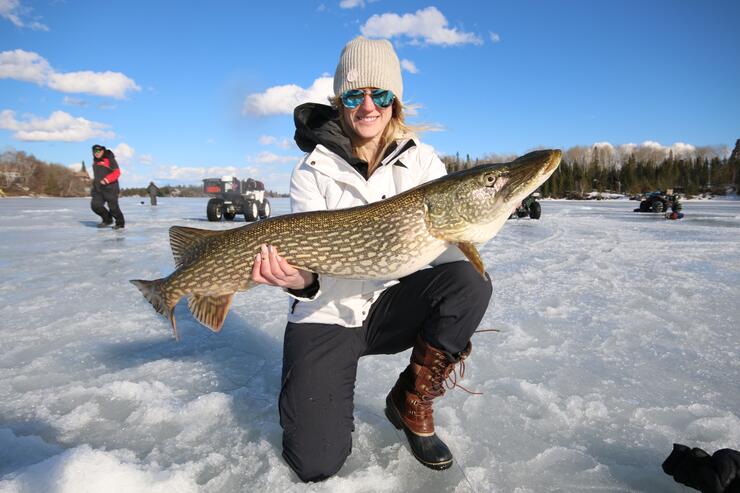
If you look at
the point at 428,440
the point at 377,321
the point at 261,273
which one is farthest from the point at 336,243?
the point at 428,440

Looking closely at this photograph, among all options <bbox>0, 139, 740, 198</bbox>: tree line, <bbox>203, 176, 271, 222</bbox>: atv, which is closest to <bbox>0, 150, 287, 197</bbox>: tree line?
<bbox>0, 139, 740, 198</bbox>: tree line

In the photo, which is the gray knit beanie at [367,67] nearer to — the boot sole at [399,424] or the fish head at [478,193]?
the fish head at [478,193]

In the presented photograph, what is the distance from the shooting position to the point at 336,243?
6.97 ft

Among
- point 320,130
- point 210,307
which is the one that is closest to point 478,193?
point 320,130

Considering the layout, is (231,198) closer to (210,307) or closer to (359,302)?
(210,307)

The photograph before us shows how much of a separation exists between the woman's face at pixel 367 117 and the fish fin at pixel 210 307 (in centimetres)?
123

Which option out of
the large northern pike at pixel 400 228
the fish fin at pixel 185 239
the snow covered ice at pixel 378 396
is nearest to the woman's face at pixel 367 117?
the large northern pike at pixel 400 228

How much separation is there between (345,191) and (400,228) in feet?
2.02

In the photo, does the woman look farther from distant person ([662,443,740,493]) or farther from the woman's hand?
distant person ([662,443,740,493])

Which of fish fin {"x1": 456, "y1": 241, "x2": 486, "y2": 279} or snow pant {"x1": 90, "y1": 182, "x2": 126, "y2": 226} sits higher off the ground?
snow pant {"x1": 90, "y1": 182, "x2": 126, "y2": 226}

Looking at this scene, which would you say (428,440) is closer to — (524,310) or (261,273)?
(261,273)

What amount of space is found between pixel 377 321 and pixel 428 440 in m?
0.71

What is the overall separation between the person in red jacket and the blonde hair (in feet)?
33.1

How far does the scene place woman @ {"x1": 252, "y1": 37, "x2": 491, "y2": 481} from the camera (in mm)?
1961
